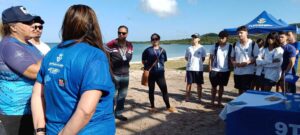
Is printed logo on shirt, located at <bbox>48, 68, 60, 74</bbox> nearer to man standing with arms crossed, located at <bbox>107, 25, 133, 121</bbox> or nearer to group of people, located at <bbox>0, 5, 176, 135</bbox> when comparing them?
group of people, located at <bbox>0, 5, 176, 135</bbox>

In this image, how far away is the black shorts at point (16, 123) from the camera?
8.14 feet

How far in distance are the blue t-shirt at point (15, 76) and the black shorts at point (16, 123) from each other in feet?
0.12

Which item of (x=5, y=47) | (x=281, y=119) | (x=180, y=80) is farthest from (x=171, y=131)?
(x=180, y=80)

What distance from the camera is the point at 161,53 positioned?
258 inches

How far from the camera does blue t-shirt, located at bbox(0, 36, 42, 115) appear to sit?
7.45ft

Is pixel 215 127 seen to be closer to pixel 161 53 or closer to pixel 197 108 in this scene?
pixel 197 108

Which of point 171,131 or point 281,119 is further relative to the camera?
point 171,131

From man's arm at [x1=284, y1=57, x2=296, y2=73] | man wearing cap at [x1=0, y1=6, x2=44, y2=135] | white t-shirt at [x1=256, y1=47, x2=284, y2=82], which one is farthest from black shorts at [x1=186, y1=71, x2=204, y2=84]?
man wearing cap at [x1=0, y1=6, x2=44, y2=135]

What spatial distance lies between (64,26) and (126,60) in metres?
3.89

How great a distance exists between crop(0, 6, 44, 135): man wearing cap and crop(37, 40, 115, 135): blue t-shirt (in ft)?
1.53

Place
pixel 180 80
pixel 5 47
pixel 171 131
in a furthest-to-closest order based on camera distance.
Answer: pixel 180 80
pixel 171 131
pixel 5 47

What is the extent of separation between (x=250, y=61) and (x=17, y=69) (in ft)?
16.0

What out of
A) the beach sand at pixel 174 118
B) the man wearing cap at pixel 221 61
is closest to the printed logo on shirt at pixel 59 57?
the beach sand at pixel 174 118

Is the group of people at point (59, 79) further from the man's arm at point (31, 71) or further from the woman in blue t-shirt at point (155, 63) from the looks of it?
the woman in blue t-shirt at point (155, 63)
